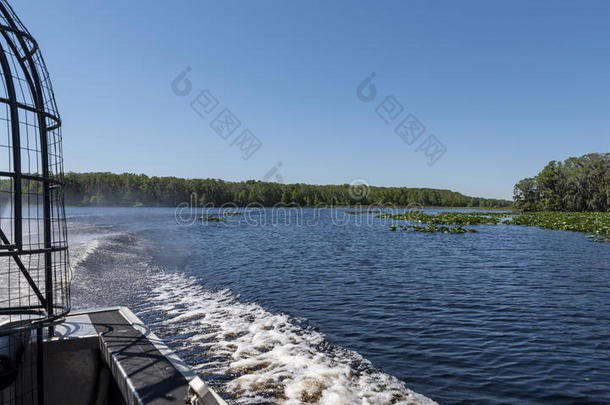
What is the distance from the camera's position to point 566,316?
375 inches

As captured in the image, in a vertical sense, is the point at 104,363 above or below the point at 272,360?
above

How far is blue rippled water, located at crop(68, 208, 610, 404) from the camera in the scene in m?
6.06

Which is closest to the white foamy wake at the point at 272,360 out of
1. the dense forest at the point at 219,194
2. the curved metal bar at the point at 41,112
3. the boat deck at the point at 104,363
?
the boat deck at the point at 104,363

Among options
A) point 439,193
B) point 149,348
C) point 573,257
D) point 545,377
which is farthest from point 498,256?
point 439,193

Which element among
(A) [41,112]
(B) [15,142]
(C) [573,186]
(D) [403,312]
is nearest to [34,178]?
(B) [15,142]

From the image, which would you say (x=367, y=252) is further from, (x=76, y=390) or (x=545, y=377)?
(x=76, y=390)

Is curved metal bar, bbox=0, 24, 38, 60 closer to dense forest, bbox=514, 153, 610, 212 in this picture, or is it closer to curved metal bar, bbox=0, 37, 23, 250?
curved metal bar, bbox=0, 37, 23, 250

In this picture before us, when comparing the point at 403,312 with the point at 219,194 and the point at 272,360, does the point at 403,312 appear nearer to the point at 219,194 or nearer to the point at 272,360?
the point at 272,360

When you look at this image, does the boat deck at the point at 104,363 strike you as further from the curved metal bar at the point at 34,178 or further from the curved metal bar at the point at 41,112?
the curved metal bar at the point at 41,112

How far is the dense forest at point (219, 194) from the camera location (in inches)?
5285

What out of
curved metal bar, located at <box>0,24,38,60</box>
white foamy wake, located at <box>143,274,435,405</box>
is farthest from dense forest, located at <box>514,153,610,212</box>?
curved metal bar, located at <box>0,24,38,60</box>

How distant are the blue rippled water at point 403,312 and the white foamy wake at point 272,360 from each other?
1.7 inches

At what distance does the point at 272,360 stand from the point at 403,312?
440 centimetres

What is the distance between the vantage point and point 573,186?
261ft
